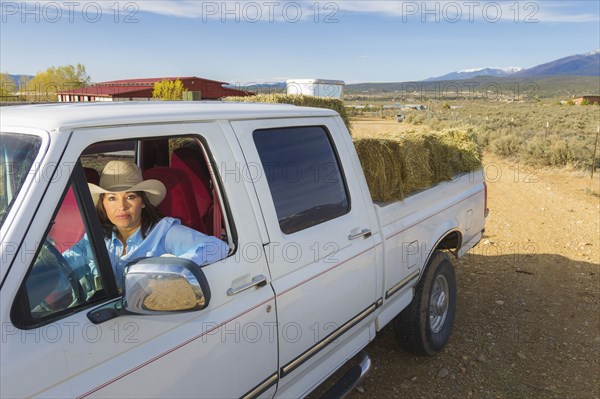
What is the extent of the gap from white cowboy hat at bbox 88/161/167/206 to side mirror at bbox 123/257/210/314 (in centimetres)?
86

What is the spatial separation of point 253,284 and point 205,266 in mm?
265

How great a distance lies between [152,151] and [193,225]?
4.04 ft


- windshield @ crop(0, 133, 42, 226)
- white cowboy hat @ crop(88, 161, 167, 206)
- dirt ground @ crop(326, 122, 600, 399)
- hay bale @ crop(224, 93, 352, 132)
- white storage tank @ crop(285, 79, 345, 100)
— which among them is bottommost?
dirt ground @ crop(326, 122, 600, 399)

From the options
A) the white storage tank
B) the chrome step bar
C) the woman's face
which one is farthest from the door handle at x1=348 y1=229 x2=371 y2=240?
the white storage tank

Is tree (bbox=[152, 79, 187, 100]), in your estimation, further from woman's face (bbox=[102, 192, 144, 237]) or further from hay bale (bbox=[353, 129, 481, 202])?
woman's face (bbox=[102, 192, 144, 237])

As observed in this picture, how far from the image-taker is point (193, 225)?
2652 millimetres

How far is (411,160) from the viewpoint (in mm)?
4129

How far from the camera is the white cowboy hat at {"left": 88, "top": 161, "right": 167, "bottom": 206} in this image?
8.22 feet

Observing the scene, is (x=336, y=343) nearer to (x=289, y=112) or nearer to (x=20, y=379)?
(x=289, y=112)

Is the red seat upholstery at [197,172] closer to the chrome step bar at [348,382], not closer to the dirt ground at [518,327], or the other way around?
the chrome step bar at [348,382]

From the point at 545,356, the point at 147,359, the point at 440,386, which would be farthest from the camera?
the point at 545,356

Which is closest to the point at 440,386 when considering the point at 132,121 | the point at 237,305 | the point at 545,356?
the point at 545,356

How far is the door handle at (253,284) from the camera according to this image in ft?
7.14

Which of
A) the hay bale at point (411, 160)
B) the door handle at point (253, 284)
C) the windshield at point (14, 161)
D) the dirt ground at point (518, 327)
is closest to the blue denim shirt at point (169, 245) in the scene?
the door handle at point (253, 284)
